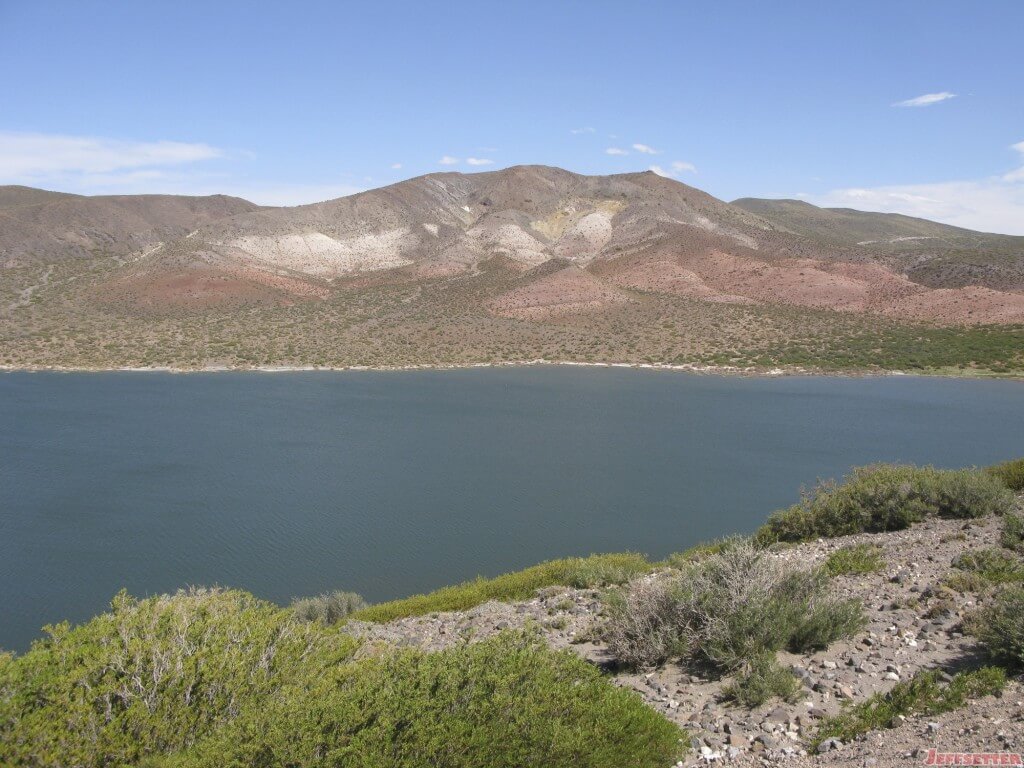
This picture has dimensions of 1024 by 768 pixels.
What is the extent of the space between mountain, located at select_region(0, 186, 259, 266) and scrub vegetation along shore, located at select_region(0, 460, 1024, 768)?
10173 cm

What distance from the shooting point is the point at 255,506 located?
2100cm

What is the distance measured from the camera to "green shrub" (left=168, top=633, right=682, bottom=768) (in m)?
5.23

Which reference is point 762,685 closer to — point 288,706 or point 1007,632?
point 1007,632

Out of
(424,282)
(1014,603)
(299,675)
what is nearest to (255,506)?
(299,675)

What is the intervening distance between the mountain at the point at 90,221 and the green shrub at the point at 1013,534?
340 ft

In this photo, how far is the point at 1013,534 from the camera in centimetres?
1082

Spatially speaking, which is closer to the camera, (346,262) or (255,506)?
(255,506)

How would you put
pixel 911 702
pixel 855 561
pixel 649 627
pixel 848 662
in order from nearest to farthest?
pixel 911 702
pixel 848 662
pixel 649 627
pixel 855 561

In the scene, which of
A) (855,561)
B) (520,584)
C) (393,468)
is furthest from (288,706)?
(393,468)

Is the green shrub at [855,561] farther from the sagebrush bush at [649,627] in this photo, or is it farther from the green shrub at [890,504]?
the sagebrush bush at [649,627]

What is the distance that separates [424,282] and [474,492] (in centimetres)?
6173

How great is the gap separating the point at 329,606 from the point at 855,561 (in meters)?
9.43

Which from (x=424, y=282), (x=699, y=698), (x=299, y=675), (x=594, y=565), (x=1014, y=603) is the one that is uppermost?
(x=424, y=282)

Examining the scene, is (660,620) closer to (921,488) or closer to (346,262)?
(921,488)
